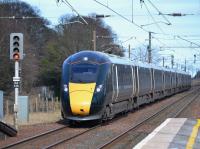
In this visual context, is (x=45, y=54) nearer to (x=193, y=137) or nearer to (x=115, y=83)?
(x=115, y=83)

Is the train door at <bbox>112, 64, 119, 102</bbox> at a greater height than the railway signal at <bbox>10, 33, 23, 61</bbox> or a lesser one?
lesser

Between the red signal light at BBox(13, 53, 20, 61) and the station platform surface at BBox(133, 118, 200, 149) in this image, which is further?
the red signal light at BBox(13, 53, 20, 61)

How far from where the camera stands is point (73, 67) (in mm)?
23156

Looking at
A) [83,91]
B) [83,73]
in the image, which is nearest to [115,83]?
[83,73]

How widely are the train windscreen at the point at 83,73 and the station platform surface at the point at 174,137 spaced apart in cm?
365

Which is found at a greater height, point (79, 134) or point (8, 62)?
point (8, 62)

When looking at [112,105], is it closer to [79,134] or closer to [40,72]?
[79,134]

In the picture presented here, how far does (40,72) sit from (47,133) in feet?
152

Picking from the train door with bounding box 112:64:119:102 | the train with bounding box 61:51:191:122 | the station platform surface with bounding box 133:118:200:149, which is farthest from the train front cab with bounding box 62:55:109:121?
the station platform surface with bounding box 133:118:200:149

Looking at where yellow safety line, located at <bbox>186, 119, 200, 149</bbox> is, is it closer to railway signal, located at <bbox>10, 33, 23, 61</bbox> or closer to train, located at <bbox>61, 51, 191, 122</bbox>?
train, located at <bbox>61, 51, 191, 122</bbox>

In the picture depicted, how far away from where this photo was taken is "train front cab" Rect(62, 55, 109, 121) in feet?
73.2

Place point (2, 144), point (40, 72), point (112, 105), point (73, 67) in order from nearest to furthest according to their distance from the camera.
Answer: point (2, 144), point (73, 67), point (112, 105), point (40, 72)

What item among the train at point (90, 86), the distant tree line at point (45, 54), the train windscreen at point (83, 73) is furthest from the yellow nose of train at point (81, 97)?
the distant tree line at point (45, 54)

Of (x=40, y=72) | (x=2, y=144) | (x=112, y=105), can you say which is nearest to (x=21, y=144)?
(x=2, y=144)
